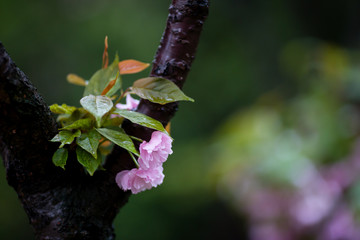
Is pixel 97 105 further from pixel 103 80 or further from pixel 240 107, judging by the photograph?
pixel 240 107

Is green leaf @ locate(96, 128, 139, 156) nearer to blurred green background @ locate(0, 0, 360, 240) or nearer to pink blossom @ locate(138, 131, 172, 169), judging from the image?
pink blossom @ locate(138, 131, 172, 169)

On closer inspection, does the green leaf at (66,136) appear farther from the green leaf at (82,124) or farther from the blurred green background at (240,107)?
the blurred green background at (240,107)

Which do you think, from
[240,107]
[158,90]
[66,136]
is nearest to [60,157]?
[66,136]

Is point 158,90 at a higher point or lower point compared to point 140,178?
higher

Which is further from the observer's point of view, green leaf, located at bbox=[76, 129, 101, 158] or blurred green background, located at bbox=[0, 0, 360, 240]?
blurred green background, located at bbox=[0, 0, 360, 240]

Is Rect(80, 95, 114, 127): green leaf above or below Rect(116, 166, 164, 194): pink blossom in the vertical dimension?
above

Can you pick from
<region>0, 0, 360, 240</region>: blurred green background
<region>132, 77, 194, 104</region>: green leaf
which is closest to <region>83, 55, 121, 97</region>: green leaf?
<region>132, 77, 194, 104</region>: green leaf

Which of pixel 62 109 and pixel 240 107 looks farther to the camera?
pixel 240 107

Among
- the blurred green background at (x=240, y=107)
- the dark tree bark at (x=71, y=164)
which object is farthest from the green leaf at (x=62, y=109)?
the blurred green background at (x=240, y=107)

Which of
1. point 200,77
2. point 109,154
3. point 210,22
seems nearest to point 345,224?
point 109,154
